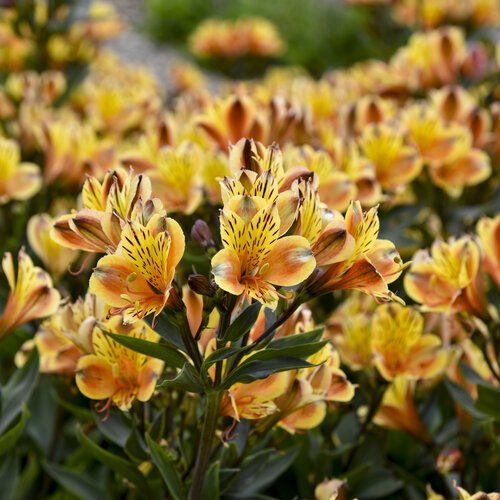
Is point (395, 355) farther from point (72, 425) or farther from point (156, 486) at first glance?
point (72, 425)

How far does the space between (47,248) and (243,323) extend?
75cm

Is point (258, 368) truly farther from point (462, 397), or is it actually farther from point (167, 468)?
point (462, 397)

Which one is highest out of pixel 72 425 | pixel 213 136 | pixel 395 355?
pixel 213 136

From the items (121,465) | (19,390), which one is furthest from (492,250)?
(19,390)

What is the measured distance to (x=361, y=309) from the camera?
4.91 feet

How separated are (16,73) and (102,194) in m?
2.17

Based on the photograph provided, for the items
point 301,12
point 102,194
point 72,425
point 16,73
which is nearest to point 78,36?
point 16,73

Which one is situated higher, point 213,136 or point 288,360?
point 288,360

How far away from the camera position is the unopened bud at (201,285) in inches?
31.3

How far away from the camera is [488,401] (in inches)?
44.7

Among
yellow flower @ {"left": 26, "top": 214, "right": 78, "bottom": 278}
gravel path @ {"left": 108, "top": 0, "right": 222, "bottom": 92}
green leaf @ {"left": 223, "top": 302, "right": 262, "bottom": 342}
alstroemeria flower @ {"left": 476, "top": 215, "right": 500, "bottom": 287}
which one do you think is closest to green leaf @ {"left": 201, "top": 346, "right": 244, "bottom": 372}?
green leaf @ {"left": 223, "top": 302, "right": 262, "bottom": 342}

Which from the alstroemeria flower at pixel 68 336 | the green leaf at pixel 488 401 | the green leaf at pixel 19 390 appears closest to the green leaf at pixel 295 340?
the alstroemeria flower at pixel 68 336

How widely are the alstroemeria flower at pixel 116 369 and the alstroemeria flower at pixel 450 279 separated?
1.62 ft

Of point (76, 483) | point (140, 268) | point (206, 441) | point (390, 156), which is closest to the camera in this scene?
point (140, 268)
